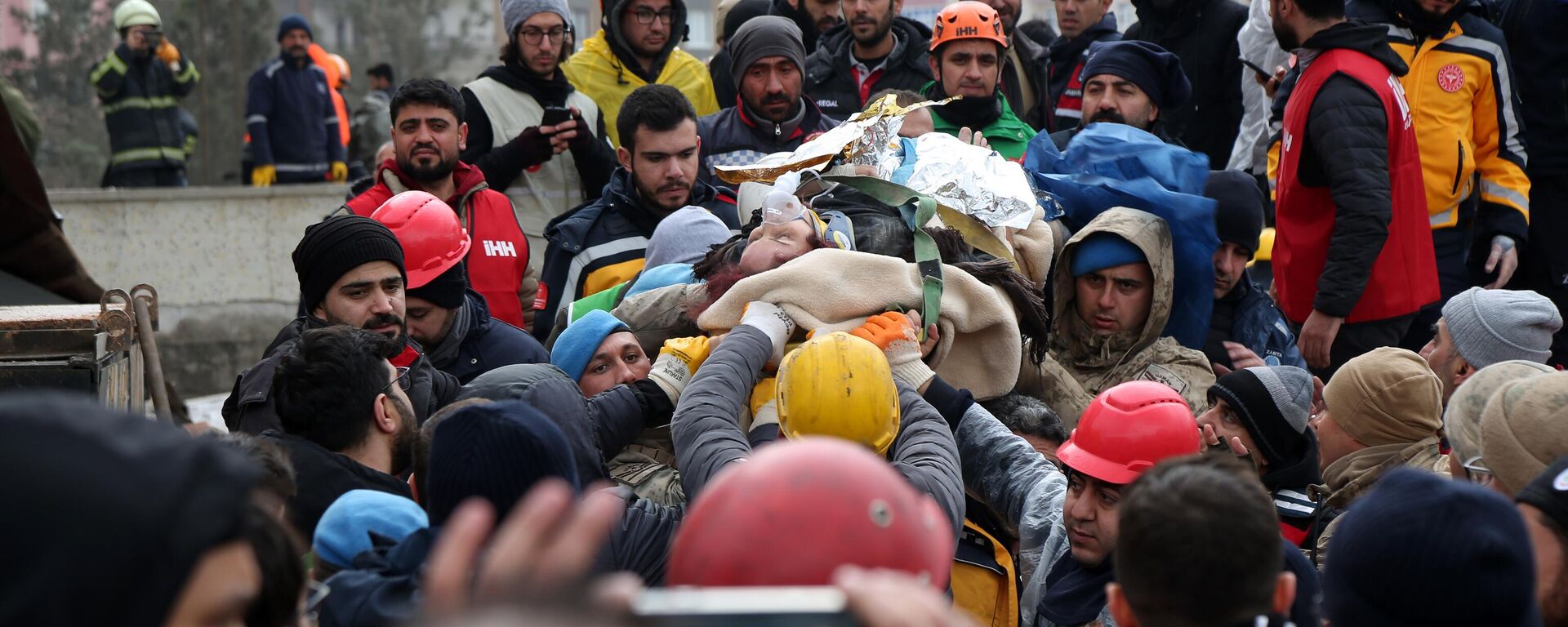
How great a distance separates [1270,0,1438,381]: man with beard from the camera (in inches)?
196

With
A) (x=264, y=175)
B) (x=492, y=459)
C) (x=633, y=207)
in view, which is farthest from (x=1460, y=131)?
(x=264, y=175)

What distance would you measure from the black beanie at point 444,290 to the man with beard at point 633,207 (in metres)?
0.76

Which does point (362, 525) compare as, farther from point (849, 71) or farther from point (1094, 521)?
point (849, 71)

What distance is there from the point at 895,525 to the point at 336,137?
12.0 meters

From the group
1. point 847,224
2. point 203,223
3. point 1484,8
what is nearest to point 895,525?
point 847,224

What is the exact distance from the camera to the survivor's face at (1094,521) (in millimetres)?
3078

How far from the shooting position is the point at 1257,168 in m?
7.12

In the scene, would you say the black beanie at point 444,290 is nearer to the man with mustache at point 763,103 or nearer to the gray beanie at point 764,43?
the man with mustache at point 763,103

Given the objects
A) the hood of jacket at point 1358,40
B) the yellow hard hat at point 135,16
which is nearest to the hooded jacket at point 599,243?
the hood of jacket at point 1358,40

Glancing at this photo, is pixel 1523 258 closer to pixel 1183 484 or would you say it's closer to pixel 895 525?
pixel 1183 484

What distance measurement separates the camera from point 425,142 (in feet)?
18.3

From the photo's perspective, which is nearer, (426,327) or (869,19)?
(426,327)

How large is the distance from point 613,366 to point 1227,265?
2187 millimetres

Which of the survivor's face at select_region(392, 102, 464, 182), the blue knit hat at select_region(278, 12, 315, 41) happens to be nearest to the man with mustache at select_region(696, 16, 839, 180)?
the survivor's face at select_region(392, 102, 464, 182)
